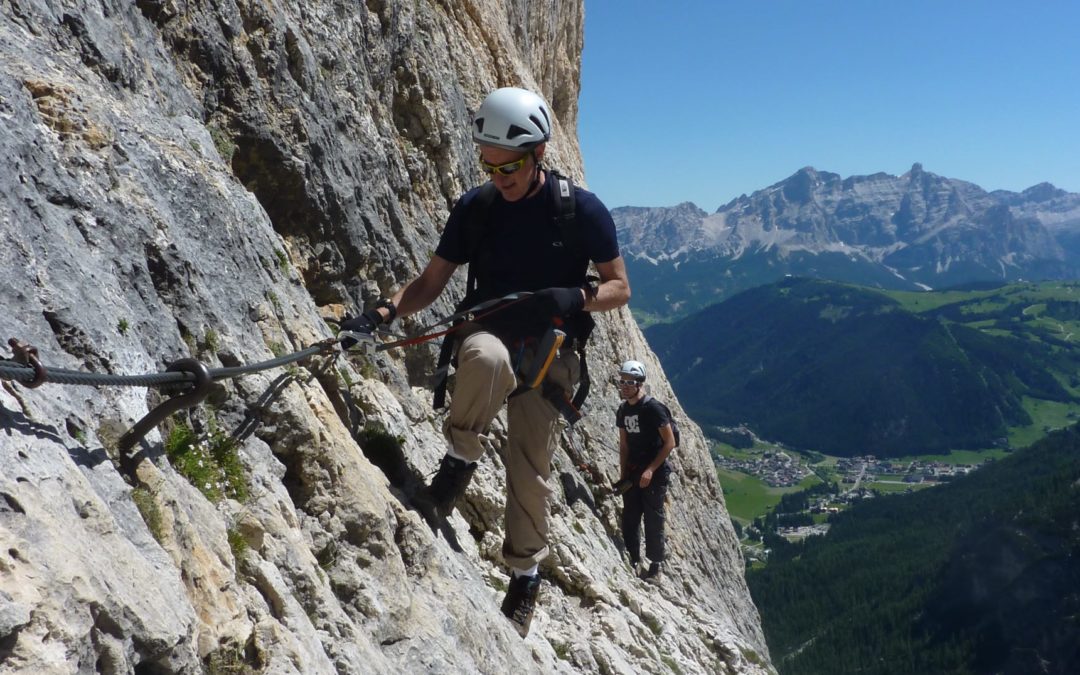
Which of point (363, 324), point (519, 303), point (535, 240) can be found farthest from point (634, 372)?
point (363, 324)

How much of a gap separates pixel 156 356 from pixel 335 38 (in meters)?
8.81

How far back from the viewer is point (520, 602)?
26.8 feet

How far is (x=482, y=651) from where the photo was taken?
6910 mm

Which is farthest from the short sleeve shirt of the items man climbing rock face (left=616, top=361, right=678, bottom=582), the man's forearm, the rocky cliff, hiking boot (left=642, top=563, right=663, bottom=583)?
Answer: hiking boot (left=642, top=563, right=663, bottom=583)

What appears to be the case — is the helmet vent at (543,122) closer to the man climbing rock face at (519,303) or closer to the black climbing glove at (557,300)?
the man climbing rock face at (519,303)

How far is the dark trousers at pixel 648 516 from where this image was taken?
51.9 feet

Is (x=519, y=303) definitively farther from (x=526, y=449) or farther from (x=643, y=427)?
(x=643, y=427)

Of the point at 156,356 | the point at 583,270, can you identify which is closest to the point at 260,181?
the point at 583,270

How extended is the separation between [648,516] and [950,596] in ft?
449

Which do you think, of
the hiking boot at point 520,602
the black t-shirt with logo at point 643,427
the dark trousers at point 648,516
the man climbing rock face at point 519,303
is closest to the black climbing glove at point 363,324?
the man climbing rock face at point 519,303

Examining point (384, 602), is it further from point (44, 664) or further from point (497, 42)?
point (497, 42)

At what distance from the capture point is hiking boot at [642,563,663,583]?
621 inches

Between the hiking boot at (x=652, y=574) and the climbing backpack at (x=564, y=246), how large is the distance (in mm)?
8458

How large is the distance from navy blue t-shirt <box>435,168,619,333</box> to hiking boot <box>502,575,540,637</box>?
8.33 feet
